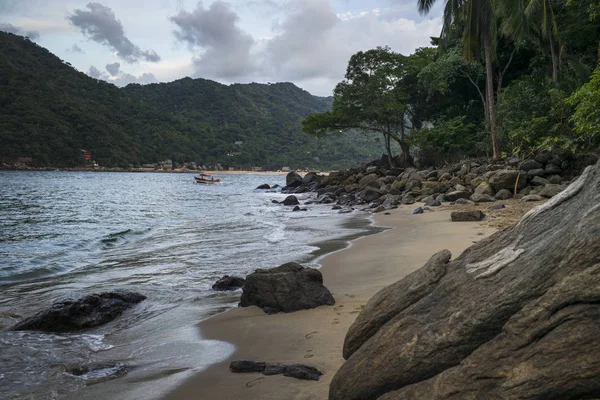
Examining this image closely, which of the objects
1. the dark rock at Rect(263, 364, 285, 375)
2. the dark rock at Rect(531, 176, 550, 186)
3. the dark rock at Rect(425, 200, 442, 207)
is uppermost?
the dark rock at Rect(531, 176, 550, 186)

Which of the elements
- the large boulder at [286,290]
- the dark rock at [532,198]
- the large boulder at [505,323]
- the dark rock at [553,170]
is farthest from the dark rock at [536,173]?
the large boulder at [505,323]

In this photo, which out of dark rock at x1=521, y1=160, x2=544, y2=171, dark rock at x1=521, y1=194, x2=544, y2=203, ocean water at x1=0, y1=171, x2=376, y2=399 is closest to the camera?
ocean water at x1=0, y1=171, x2=376, y2=399

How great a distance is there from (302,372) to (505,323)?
1.92 m

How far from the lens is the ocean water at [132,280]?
457 cm

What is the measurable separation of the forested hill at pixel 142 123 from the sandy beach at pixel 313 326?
1935 inches

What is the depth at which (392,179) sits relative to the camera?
28.7 meters

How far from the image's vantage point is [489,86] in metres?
20.5

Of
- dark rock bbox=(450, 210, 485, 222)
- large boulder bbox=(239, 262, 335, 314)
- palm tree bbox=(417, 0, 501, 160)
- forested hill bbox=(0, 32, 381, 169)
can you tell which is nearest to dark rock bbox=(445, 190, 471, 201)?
palm tree bbox=(417, 0, 501, 160)

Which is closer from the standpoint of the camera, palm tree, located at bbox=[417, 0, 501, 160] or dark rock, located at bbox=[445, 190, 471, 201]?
dark rock, located at bbox=[445, 190, 471, 201]

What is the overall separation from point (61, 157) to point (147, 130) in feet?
88.4

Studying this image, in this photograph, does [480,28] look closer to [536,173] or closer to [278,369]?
[536,173]

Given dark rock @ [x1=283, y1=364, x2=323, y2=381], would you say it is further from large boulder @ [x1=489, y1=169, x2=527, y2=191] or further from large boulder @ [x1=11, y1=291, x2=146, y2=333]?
large boulder @ [x1=489, y1=169, x2=527, y2=191]

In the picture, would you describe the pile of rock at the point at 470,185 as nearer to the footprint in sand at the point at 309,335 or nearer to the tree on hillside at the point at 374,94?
the tree on hillside at the point at 374,94

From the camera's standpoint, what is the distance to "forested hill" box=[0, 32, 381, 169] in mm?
87562
